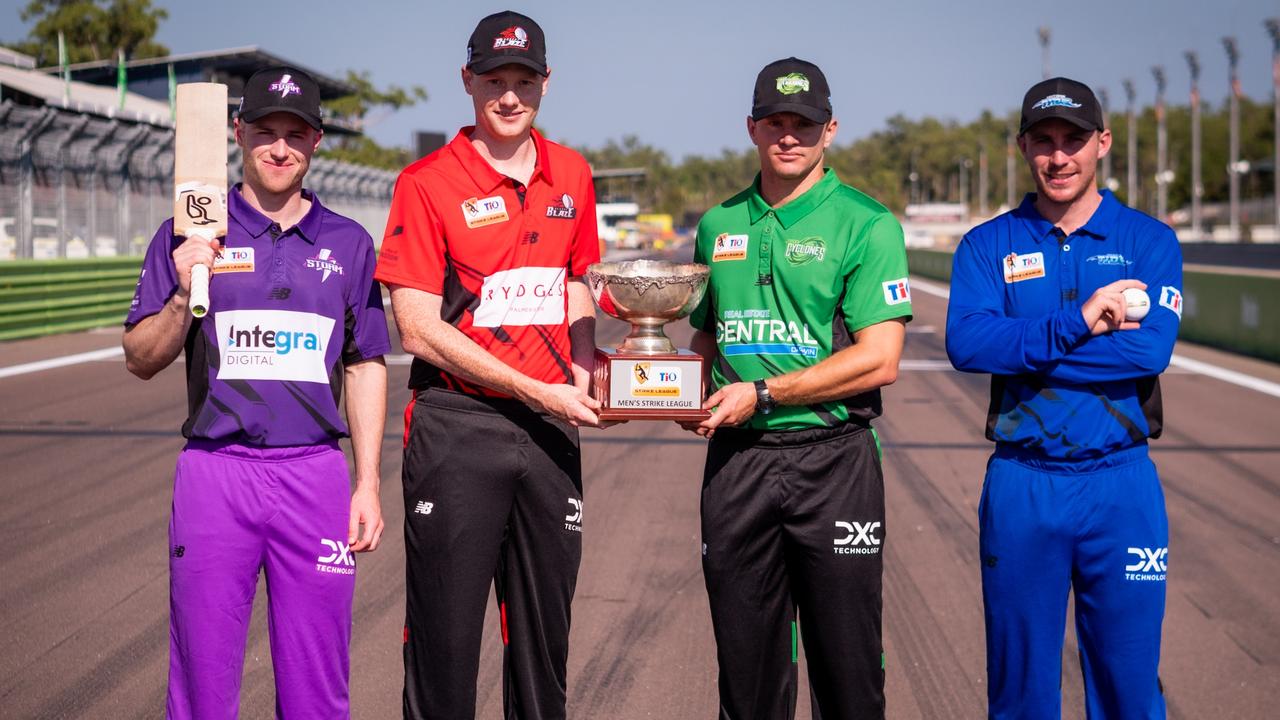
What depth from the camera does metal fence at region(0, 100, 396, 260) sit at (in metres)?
20.5

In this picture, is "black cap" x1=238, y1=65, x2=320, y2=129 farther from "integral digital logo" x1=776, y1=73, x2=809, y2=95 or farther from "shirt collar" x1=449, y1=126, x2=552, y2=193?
"integral digital logo" x1=776, y1=73, x2=809, y2=95

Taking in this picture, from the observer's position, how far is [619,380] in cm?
368

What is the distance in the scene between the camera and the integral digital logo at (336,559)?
3.53 m

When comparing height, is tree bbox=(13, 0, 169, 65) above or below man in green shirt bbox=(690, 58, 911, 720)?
above

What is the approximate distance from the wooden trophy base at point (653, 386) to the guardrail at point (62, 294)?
16.9 m

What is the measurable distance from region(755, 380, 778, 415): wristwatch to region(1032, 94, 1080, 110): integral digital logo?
119 cm

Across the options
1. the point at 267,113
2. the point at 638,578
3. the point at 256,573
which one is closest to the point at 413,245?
the point at 267,113

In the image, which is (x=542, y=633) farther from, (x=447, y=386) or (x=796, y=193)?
(x=796, y=193)

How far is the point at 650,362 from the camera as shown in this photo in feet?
12.1

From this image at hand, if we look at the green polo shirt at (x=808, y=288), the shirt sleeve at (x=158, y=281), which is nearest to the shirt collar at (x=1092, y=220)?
the green polo shirt at (x=808, y=288)

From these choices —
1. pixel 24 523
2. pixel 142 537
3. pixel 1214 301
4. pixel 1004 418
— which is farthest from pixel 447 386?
pixel 1214 301

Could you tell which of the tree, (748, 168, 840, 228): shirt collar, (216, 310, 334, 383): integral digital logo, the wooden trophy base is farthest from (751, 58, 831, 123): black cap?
the tree

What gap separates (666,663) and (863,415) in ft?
6.68

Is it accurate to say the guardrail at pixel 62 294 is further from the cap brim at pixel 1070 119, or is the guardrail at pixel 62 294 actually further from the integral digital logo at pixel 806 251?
the cap brim at pixel 1070 119
